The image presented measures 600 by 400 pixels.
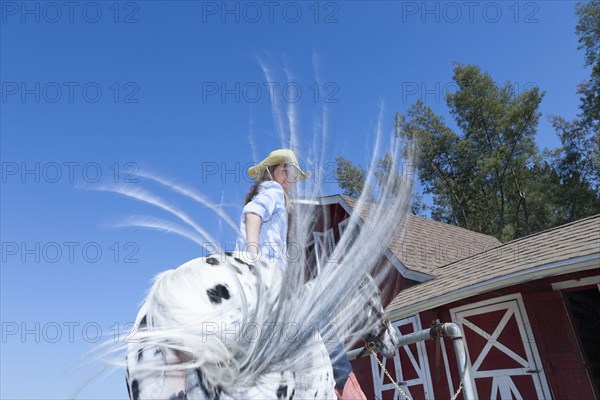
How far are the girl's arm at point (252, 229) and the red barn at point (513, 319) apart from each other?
15.1 feet

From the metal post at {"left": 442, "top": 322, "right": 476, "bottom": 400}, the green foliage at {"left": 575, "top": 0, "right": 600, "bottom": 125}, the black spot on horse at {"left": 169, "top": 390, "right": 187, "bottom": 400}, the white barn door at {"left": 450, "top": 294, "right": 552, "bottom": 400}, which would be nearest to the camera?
the black spot on horse at {"left": 169, "top": 390, "right": 187, "bottom": 400}

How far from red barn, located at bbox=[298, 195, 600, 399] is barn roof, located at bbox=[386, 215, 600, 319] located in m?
0.02

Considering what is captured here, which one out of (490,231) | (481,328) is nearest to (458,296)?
(481,328)

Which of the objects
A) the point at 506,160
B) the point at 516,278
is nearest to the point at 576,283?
the point at 516,278

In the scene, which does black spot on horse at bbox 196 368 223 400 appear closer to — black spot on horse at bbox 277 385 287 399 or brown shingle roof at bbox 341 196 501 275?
black spot on horse at bbox 277 385 287 399

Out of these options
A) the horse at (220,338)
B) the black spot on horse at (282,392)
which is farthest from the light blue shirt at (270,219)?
the black spot on horse at (282,392)

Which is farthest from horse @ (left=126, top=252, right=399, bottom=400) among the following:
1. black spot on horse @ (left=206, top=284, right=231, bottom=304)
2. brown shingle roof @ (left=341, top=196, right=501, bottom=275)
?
brown shingle roof @ (left=341, top=196, right=501, bottom=275)

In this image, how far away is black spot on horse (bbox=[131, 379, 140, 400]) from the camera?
1.07 m

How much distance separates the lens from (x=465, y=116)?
98.0 ft

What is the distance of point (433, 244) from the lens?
554 inches

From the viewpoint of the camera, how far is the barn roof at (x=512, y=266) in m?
6.42

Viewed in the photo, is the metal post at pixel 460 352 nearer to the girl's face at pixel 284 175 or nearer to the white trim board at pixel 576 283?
the girl's face at pixel 284 175

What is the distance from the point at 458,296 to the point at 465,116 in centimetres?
2456

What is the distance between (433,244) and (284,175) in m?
13.1
